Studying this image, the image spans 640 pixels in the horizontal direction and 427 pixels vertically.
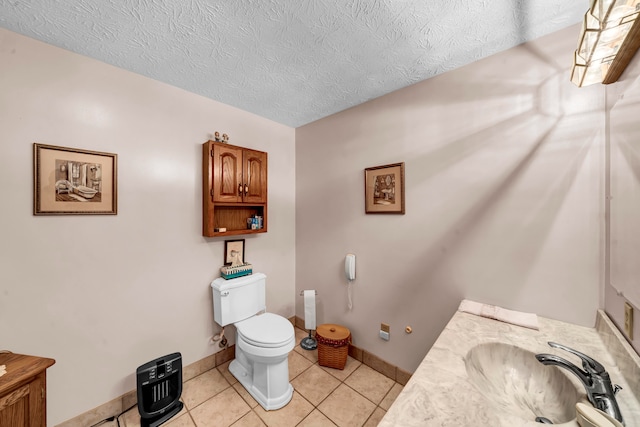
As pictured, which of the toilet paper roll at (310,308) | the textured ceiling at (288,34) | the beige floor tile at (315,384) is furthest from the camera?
the toilet paper roll at (310,308)

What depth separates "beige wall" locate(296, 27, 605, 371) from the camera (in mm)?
1248

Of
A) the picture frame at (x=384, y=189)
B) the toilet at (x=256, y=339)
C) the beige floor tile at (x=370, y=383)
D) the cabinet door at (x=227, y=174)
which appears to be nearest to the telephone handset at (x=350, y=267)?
the picture frame at (x=384, y=189)

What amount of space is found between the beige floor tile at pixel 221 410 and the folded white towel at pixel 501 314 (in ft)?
5.43

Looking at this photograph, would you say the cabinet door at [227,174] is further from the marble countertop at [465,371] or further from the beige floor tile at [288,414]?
the marble countertop at [465,371]

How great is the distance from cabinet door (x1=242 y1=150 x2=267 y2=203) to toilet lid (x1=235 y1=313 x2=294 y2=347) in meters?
1.05

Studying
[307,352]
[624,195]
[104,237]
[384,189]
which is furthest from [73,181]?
[624,195]

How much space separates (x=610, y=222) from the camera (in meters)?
1.13

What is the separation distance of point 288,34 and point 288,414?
7.93 feet

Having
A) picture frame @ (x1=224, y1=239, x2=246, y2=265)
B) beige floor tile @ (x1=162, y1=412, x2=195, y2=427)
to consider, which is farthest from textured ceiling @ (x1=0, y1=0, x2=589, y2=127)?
beige floor tile @ (x1=162, y1=412, x2=195, y2=427)

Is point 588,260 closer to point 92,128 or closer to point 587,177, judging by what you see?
point 587,177

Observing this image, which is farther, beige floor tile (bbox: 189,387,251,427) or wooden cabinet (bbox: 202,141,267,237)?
wooden cabinet (bbox: 202,141,267,237)

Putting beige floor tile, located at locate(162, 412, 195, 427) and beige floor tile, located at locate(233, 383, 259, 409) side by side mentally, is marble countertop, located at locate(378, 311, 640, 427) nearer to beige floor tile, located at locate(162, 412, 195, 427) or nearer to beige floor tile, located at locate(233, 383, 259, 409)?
beige floor tile, located at locate(233, 383, 259, 409)

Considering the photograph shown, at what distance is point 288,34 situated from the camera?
131 cm

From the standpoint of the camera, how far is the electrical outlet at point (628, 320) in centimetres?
90
